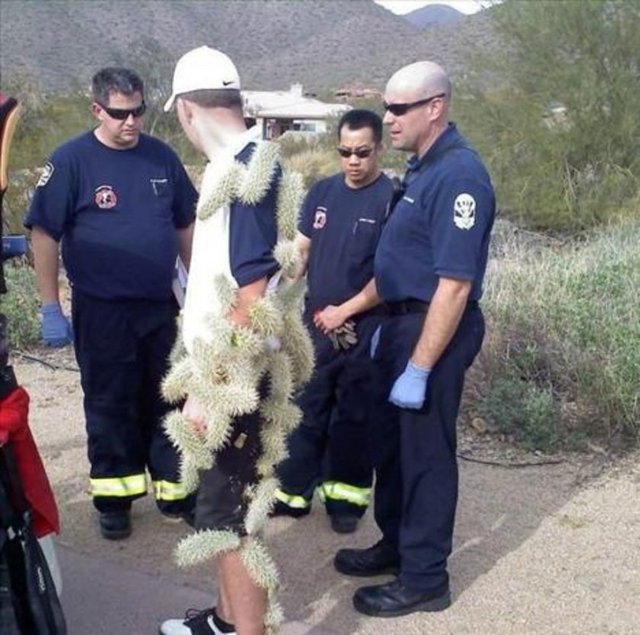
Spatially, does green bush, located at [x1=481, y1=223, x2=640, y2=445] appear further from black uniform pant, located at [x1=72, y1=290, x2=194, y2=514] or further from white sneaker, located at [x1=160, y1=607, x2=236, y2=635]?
white sneaker, located at [x1=160, y1=607, x2=236, y2=635]

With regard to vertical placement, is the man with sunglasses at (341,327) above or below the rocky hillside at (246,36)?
below

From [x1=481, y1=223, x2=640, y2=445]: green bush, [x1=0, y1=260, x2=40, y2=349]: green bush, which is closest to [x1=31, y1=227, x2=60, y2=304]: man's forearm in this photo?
[x1=481, y1=223, x2=640, y2=445]: green bush

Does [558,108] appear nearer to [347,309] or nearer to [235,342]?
[347,309]

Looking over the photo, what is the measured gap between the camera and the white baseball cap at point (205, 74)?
3396 mm

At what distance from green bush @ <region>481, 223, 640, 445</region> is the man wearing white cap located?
2.93 metres

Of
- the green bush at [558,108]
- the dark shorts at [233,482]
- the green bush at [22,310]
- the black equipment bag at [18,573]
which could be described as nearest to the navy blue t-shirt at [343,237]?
the dark shorts at [233,482]

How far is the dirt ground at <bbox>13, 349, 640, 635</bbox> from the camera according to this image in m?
4.36

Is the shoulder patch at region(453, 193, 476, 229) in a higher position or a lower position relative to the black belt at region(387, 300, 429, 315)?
higher

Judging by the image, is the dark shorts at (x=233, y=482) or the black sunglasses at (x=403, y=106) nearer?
the dark shorts at (x=233, y=482)

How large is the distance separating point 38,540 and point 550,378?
4010 millimetres

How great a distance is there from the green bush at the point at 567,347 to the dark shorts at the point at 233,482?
296 centimetres

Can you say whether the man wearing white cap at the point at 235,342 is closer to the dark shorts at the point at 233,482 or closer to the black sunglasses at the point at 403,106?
the dark shorts at the point at 233,482

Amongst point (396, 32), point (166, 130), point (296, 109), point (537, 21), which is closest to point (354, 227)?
point (537, 21)

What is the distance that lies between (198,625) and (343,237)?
181cm
